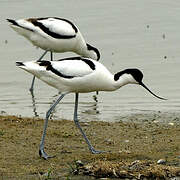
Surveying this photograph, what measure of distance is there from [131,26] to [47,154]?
864 cm

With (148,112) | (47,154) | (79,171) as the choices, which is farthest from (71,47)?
(79,171)

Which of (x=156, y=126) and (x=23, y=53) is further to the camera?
(x=23, y=53)

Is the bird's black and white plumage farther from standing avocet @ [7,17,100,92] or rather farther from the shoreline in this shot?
the shoreline

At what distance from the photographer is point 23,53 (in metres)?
13.3

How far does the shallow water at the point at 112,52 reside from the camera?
34.1ft

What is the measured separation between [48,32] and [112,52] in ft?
7.30

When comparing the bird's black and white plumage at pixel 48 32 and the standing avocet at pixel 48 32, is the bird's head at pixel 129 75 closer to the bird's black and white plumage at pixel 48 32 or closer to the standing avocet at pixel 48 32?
the standing avocet at pixel 48 32

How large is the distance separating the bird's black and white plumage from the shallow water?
761mm

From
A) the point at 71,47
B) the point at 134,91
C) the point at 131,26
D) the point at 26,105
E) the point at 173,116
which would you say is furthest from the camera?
the point at 131,26

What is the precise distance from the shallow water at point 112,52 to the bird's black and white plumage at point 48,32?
0.76 m

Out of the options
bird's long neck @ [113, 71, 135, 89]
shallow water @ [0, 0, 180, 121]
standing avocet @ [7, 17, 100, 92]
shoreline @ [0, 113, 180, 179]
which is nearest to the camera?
shoreline @ [0, 113, 180, 179]

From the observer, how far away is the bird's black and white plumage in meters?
11.5

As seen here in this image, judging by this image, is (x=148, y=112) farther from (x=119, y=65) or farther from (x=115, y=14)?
(x=115, y=14)

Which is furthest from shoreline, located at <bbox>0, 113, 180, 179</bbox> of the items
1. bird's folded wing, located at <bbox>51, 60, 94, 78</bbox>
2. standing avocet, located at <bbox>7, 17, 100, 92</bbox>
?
standing avocet, located at <bbox>7, 17, 100, 92</bbox>
